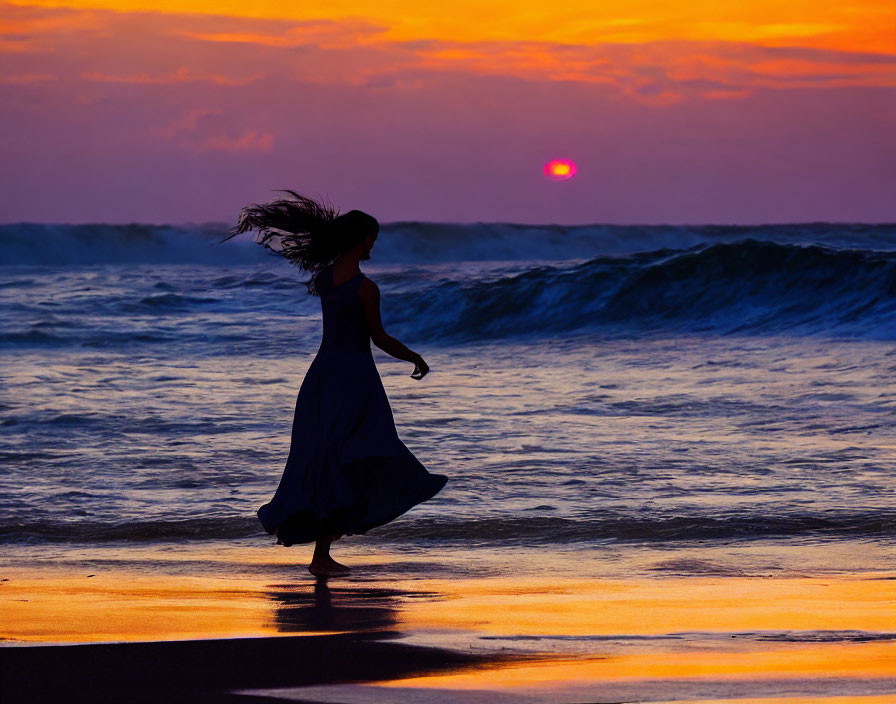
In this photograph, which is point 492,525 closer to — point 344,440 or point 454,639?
point 344,440

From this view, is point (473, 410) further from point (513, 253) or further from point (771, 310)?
point (513, 253)

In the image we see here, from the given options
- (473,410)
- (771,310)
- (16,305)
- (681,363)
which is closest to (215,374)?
(473,410)

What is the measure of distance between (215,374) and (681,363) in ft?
17.0

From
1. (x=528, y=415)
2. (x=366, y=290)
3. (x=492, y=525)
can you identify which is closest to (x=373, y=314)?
(x=366, y=290)

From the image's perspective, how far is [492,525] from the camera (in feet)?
22.4

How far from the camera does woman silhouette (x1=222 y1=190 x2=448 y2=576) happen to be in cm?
550

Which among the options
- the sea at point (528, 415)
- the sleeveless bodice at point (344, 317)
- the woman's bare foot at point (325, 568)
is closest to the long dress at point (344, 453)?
the sleeveless bodice at point (344, 317)

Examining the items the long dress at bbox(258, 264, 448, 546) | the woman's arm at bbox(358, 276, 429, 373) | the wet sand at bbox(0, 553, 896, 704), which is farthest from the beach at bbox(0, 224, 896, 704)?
the woman's arm at bbox(358, 276, 429, 373)

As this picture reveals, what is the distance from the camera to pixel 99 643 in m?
3.72

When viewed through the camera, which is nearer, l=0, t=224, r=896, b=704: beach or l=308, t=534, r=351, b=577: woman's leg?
l=0, t=224, r=896, b=704: beach

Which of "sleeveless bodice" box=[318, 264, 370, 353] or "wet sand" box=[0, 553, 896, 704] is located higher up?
"sleeveless bodice" box=[318, 264, 370, 353]

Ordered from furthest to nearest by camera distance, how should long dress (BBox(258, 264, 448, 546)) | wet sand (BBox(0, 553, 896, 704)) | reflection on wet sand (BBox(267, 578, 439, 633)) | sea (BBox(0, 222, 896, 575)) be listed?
sea (BBox(0, 222, 896, 575)) → long dress (BBox(258, 264, 448, 546)) → reflection on wet sand (BBox(267, 578, 439, 633)) → wet sand (BBox(0, 553, 896, 704))

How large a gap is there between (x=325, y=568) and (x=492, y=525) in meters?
1.48

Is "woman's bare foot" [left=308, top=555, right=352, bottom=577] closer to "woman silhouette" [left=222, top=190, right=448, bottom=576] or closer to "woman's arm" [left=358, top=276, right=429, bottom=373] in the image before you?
"woman silhouette" [left=222, top=190, right=448, bottom=576]
